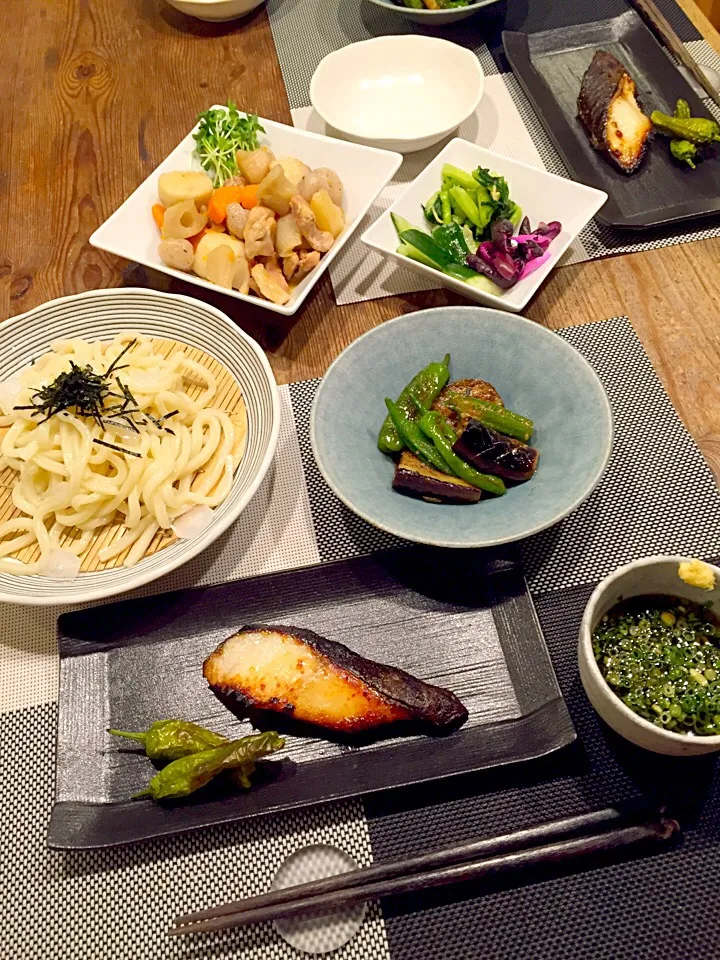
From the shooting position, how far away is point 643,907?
3.74 ft

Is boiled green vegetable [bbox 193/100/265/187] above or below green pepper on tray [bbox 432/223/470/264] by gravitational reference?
below

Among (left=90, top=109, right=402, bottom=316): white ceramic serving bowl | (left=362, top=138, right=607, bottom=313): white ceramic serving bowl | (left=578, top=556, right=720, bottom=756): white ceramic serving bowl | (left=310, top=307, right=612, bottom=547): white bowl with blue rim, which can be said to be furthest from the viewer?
(left=90, top=109, right=402, bottom=316): white ceramic serving bowl

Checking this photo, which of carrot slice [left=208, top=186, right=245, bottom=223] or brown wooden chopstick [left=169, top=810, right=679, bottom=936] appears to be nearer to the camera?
brown wooden chopstick [left=169, top=810, right=679, bottom=936]

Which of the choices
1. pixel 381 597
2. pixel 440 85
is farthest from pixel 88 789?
pixel 440 85

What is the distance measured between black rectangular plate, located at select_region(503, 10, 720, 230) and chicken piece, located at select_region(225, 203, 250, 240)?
2.84 ft

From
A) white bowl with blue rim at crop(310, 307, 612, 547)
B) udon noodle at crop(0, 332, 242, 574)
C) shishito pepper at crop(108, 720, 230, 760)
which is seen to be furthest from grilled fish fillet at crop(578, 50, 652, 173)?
shishito pepper at crop(108, 720, 230, 760)

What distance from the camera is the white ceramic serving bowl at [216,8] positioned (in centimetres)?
270

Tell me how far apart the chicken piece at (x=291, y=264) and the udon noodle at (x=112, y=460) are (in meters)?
0.39

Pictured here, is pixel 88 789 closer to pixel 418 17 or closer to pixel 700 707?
pixel 700 707

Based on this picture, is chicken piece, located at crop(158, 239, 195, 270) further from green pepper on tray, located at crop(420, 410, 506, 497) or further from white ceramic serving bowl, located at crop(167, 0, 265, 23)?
white ceramic serving bowl, located at crop(167, 0, 265, 23)

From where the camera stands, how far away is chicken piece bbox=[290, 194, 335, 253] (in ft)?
6.10

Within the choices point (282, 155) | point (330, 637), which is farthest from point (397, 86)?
point (330, 637)

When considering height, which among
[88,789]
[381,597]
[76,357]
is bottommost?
[88,789]

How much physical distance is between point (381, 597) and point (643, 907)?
2.21ft
